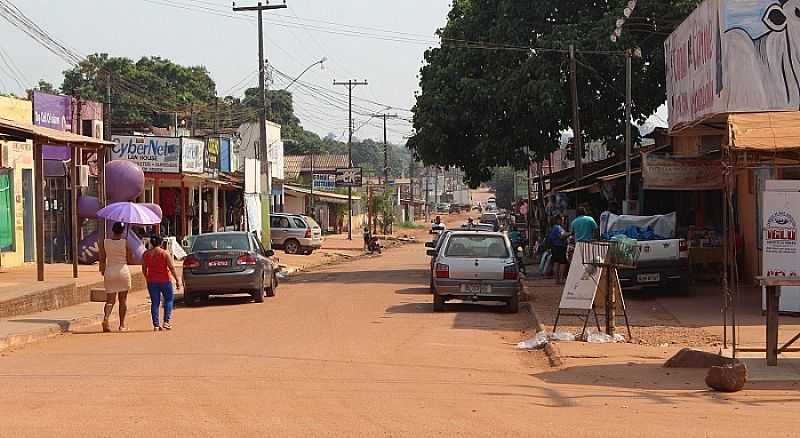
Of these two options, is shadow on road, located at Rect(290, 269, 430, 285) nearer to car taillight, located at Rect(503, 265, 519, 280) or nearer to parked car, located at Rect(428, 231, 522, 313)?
parked car, located at Rect(428, 231, 522, 313)

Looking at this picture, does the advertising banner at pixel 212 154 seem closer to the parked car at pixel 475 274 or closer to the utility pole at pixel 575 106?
the utility pole at pixel 575 106

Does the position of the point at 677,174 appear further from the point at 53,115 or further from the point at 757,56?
the point at 53,115

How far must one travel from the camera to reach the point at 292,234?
49375 mm

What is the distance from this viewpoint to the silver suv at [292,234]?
4934 cm

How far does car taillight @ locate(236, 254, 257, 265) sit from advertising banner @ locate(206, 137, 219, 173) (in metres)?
21.4

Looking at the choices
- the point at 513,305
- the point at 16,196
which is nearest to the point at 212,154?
the point at 16,196

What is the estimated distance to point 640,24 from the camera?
33.8 meters

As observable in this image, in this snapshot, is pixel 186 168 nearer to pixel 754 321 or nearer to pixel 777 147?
pixel 754 321

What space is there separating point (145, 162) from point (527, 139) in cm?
1331

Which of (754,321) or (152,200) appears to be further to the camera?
(152,200)

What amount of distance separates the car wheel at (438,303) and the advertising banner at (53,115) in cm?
1448

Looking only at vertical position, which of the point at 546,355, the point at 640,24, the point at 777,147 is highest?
the point at 640,24

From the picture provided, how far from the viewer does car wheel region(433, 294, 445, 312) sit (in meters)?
21.5

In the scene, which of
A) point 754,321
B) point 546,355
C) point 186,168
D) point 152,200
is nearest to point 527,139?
point 186,168
